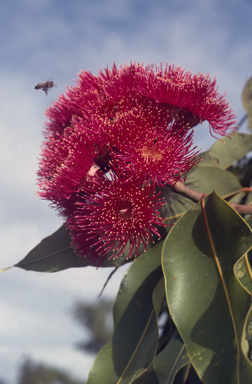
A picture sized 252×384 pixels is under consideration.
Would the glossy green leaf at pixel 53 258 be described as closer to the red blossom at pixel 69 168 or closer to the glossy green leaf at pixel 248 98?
the red blossom at pixel 69 168

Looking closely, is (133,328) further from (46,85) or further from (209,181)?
(46,85)

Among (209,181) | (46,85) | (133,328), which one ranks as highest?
(46,85)

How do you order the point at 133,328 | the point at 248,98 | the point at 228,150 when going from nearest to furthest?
the point at 133,328, the point at 228,150, the point at 248,98

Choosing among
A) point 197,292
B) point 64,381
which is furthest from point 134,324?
point 64,381

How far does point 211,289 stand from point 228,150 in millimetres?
624

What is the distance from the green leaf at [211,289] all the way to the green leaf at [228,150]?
1.53 ft

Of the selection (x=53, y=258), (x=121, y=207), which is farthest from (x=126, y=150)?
(x=53, y=258)

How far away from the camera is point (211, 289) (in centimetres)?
52

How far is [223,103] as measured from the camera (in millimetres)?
673

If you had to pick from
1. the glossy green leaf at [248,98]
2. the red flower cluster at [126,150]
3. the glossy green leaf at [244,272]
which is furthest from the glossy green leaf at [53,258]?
the glossy green leaf at [248,98]

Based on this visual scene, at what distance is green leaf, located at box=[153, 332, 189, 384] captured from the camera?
0.68 meters

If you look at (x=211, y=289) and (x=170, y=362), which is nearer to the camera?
(x=211, y=289)

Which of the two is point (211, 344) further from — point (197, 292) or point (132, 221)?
point (132, 221)

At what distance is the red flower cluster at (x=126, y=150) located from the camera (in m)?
0.57
